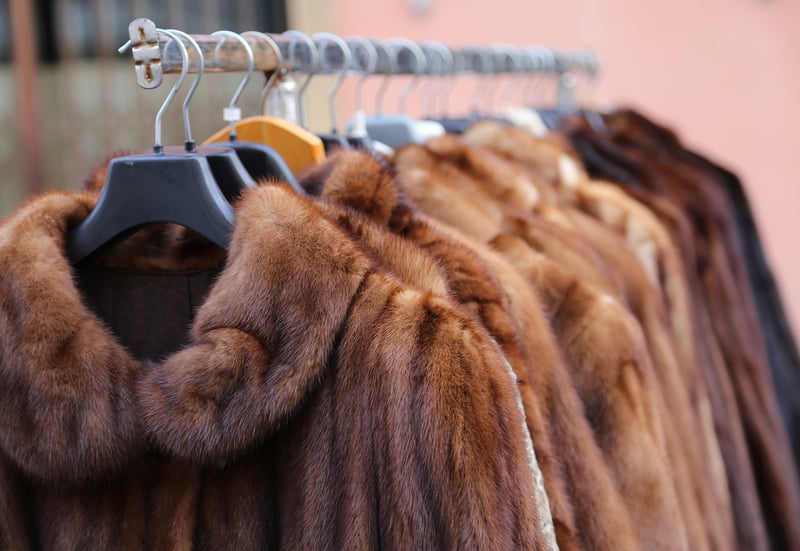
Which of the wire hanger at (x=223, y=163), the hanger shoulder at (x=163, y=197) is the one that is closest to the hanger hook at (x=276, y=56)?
the wire hanger at (x=223, y=163)

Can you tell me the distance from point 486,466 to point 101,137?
1980mm

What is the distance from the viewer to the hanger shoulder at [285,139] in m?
0.90

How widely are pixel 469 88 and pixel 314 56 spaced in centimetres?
181

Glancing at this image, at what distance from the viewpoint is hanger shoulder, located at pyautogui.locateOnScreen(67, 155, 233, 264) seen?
735 millimetres

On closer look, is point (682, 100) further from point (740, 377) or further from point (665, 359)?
point (665, 359)

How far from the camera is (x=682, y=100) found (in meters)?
2.76

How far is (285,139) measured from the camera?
2.99 feet

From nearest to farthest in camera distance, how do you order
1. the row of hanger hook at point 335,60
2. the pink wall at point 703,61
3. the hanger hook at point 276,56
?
1. the row of hanger hook at point 335,60
2. the hanger hook at point 276,56
3. the pink wall at point 703,61

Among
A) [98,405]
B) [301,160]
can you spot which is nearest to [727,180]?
[301,160]

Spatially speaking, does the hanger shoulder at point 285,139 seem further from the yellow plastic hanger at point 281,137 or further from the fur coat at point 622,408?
the fur coat at point 622,408

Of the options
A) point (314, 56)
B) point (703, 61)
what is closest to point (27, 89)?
point (314, 56)

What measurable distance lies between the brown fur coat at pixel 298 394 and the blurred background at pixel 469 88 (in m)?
1.71

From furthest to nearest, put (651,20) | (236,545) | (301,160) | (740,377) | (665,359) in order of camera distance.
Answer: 1. (651,20)
2. (740,377)
3. (665,359)
4. (301,160)
5. (236,545)

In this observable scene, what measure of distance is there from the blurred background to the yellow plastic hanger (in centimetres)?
152
